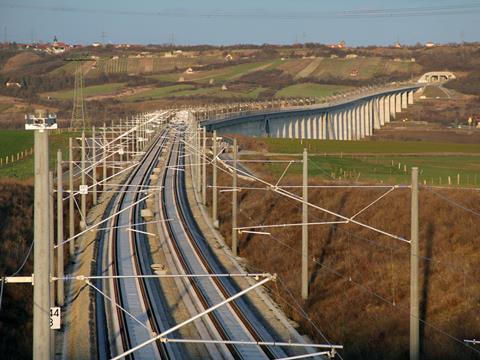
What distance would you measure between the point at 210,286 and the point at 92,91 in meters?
148

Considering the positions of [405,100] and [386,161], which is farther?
[405,100]

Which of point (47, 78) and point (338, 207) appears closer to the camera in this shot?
point (338, 207)

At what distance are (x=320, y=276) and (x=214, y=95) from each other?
137 m

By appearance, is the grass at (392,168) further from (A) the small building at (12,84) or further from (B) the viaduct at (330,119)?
(A) the small building at (12,84)

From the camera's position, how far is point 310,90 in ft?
570

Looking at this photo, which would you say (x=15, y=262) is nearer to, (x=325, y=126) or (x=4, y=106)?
(x=325, y=126)

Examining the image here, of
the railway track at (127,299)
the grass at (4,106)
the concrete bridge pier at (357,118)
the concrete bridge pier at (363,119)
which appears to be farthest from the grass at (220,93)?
the railway track at (127,299)

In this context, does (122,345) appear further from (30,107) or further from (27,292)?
(30,107)

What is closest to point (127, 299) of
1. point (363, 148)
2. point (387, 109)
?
point (363, 148)

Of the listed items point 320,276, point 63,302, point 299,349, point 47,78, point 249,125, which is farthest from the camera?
point 47,78

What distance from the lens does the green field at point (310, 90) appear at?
16762 cm

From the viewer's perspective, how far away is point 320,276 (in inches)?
1128


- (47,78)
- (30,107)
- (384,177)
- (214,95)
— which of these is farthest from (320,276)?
(47,78)

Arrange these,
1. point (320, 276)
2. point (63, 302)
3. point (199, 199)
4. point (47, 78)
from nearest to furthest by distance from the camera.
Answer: point (63, 302)
point (320, 276)
point (199, 199)
point (47, 78)
